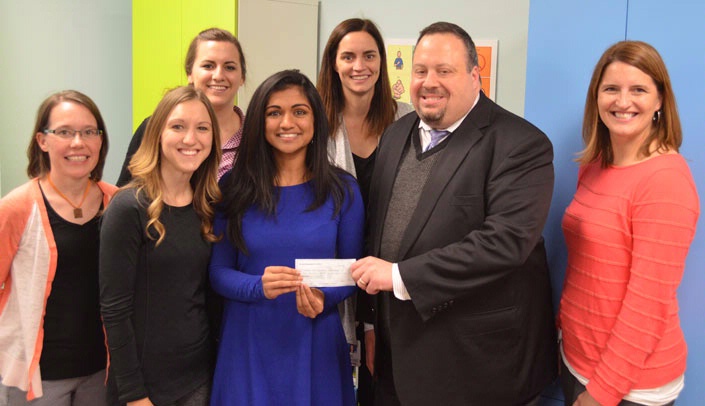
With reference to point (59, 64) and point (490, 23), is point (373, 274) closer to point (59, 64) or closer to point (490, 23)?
point (490, 23)

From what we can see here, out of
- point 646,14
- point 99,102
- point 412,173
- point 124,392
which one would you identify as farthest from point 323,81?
Result: point 99,102

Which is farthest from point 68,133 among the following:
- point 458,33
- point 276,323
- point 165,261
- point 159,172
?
point 458,33

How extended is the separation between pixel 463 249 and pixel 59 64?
13.6 ft

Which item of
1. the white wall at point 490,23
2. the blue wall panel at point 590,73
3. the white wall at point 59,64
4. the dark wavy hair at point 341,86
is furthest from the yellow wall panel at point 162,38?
the blue wall panel at point 590,73

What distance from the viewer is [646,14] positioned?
194 centimetres

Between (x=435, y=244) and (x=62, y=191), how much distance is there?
129 cm

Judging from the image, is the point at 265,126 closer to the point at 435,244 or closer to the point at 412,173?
the point at 412,173

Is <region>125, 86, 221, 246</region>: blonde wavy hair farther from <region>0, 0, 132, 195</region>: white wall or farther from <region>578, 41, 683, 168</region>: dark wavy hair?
<region>0, 0, 132, 195</region>: white wall

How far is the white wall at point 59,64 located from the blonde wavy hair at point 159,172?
307 centimetres

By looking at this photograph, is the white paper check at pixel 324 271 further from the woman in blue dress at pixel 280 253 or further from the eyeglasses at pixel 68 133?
the eyeglasses at pixel 68 133

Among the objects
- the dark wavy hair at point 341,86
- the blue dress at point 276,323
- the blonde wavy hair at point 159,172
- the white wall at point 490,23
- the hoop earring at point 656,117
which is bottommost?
the blue dress at point 276,323

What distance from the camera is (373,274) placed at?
1889 millimetres

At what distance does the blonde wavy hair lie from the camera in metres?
1.90

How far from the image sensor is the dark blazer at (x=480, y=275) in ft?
5.97
